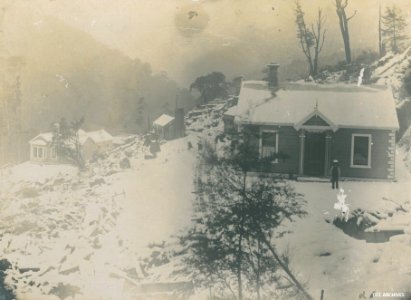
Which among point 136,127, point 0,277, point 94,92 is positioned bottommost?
point 0,277

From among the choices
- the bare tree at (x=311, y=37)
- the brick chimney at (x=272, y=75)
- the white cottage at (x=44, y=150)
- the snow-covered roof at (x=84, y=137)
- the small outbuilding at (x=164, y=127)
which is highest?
the bare tree at (x=311, y=37)

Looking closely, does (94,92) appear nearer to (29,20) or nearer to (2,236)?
(29,20)

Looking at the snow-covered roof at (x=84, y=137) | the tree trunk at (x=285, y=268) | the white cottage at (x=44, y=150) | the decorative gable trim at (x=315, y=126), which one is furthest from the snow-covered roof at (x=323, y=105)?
the white cottage at (x=44, y=150)

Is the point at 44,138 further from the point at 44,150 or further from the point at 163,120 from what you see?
the point at 163,120

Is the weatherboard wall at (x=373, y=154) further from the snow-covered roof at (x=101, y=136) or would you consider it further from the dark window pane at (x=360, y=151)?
the snow-covered roof at (x=101, y=136)

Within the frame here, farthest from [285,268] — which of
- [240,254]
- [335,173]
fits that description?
[335,173]

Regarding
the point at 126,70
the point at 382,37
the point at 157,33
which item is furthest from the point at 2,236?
the point at 382,37
